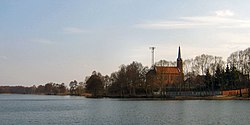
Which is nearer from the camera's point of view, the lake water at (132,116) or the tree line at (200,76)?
the lake water at (132,116)

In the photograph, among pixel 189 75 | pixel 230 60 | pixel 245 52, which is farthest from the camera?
pixel 189 75

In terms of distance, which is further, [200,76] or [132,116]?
[200,76]

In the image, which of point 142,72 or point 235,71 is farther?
point 142,72

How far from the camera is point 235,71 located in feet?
368

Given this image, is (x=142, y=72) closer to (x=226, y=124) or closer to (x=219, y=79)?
(x=219, y=79)

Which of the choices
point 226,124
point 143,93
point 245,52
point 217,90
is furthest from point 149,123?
point 143,93

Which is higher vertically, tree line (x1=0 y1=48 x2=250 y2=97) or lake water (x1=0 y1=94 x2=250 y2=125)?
tree line (x1=0 y1=48 x2=250 y2=97)

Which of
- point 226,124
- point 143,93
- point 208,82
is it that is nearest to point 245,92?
point 208,82

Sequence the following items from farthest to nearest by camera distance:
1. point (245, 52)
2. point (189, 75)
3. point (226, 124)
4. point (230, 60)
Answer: point (189, 75), point (230, 60), point (245, 52), point (226, 124)

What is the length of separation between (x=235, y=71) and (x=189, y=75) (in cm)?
1626

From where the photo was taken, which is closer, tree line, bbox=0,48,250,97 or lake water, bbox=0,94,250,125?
lake water, bbox=0,94,250,125

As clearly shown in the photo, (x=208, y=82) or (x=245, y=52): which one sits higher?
(x=245, y=52)

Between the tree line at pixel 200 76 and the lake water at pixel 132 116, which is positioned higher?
the tree line at pixel 200 76

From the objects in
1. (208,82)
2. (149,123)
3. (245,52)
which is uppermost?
(245,52)
